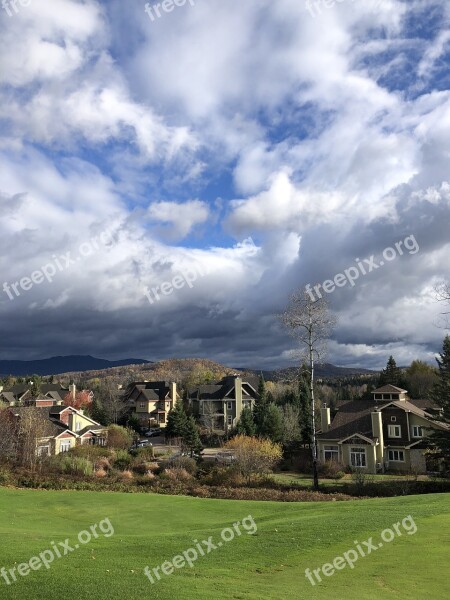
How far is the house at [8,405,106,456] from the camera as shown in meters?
52.2

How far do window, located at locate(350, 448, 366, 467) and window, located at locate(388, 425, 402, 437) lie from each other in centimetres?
379

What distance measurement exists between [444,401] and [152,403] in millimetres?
61576

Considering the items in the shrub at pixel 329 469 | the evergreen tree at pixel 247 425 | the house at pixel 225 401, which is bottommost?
the shrub at pixel 329 469

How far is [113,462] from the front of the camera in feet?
150

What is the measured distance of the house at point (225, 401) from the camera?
7931 centimetres

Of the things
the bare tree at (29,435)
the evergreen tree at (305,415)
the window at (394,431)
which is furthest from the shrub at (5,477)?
the window at (394,431)

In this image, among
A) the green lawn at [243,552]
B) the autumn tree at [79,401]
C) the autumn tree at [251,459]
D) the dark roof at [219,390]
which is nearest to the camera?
the green lawn at [243,552]

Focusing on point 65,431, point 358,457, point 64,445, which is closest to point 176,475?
point 358,457

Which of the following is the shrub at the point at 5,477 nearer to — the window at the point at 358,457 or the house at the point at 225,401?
the window at the point at 358,457

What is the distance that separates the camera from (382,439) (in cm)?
4750

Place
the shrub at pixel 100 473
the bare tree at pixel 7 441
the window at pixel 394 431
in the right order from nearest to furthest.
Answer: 1. the shrub at pixel 100 473
2. the bare tree at pixel 7 441
3. the window at pixel 394 431

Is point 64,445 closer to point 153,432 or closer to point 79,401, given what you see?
point 153,432

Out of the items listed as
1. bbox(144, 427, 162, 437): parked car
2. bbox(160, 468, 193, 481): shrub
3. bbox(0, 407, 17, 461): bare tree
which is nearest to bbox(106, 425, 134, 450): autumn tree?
bbox(0, 407, 17, 461): bare tree

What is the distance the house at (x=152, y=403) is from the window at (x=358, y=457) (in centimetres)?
4820
